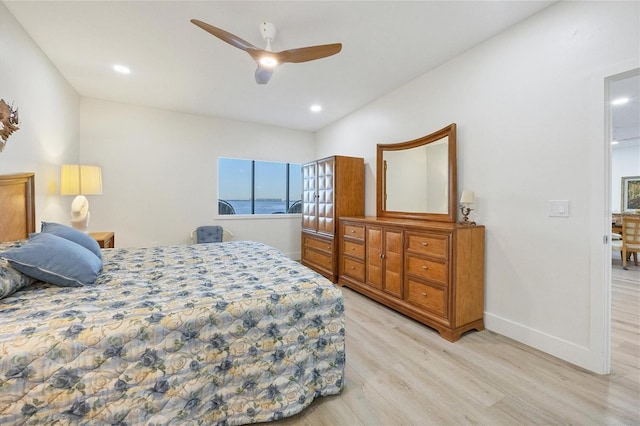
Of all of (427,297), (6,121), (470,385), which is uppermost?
(6,121)

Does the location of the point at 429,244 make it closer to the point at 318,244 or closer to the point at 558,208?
the point at 558,208

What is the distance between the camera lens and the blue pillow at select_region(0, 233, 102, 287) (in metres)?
1.47

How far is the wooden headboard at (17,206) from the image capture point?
82.2 inches

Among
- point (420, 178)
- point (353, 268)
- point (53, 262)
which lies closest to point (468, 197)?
point (420, 178)

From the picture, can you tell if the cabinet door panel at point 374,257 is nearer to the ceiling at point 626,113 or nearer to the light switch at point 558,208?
the light switch at point 558,208

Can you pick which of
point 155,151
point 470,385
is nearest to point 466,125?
point 470,385

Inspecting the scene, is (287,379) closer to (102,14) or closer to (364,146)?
(102,14)

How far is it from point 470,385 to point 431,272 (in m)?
0.94

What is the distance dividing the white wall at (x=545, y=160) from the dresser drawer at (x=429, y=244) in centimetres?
53

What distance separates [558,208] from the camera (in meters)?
2.10

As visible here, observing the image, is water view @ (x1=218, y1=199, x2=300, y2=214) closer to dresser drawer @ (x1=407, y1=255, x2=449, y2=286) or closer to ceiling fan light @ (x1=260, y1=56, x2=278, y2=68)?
ceiling fan light @ (x1=260, y1=56, x2=278, y2=68)

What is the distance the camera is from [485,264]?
2586mm

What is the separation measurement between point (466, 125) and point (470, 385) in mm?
2299

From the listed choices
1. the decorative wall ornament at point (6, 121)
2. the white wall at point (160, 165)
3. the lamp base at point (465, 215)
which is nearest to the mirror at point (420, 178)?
the lamp base at point (465, 215)
